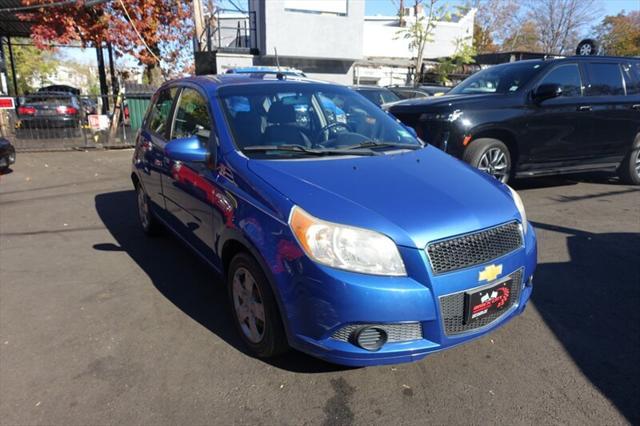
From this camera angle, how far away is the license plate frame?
245 centimetres

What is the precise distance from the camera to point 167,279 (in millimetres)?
4184

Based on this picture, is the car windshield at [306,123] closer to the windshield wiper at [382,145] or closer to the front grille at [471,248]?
the windshield wiper at [382,145]

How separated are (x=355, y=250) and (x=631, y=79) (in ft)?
22.7

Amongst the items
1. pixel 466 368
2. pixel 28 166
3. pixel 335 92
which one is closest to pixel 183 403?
pixel 466 368

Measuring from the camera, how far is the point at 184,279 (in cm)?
417

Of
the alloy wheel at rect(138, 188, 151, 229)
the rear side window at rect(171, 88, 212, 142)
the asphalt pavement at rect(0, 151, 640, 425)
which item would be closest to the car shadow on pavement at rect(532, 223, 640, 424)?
the asphalt pavement at rect(0, 151, 640, 425)

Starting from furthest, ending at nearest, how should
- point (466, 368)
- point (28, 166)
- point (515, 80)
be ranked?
Answer: point (28, 166)
point (515, 80)
point (466, 368)

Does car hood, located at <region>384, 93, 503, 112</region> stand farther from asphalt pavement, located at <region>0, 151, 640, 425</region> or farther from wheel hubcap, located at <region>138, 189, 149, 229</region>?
wheel hubcap, located at <region>138, 189, 149, 229</region>

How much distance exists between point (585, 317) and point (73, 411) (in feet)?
11.0

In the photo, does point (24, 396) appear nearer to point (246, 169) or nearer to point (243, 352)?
point (243, 352)

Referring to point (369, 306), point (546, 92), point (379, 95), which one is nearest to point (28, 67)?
point (379, 95)

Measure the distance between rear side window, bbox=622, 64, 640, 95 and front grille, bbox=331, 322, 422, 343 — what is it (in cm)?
666

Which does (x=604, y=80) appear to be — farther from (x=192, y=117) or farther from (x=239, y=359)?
(x=239, y=359)

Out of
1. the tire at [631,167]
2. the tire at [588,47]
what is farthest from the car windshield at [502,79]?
the tire at [588,47]
